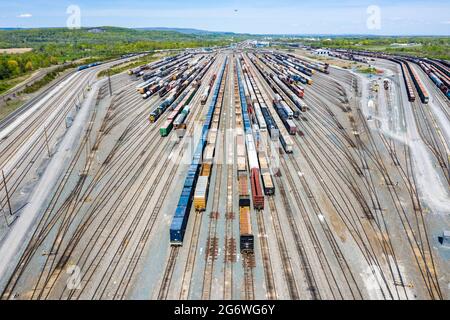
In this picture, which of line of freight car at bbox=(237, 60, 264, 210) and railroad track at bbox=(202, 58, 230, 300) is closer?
railroad track at bbox=(202, 58, 230, 300)

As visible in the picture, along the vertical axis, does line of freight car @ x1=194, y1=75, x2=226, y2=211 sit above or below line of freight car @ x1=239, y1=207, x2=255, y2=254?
above

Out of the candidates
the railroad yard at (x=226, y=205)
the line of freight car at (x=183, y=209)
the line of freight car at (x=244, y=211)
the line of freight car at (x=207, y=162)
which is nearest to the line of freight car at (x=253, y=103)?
the railroad yard at (x=226, y=205)

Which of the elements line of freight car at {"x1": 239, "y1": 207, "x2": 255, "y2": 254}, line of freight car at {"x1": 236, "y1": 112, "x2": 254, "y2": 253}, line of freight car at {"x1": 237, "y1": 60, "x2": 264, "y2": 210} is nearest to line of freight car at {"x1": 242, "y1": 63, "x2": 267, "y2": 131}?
line of freight car at {"x1": 237, "y1": 60, "x2": 264, "y2": 210}

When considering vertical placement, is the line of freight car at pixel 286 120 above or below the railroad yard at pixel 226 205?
above

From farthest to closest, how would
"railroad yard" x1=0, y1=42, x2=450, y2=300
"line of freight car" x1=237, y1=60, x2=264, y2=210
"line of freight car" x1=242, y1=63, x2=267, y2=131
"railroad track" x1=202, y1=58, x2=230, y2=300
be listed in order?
"line of freight car" x1=242, y1=63, x2=267, y2=131 < "line of freight car" x1=237, y1=60, x2=264, y2=210 < "railroad yard" x1=0, y1=42, x2=450, y2=300 < "railroad track" x1=202, y1=58, x2=230, y2=300

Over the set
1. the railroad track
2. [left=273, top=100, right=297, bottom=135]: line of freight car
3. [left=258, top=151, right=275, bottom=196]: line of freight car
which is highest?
[left=273, top=100, right=297, bottom=135]: line of freight car

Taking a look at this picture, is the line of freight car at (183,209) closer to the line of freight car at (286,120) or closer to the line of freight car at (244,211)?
the line of freight car at (244,211)

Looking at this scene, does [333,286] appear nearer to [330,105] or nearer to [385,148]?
[385,148]

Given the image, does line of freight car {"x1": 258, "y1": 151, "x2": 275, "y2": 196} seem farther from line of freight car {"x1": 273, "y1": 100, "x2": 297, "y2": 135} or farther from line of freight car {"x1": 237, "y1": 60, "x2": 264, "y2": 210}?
line of freight car {"x1": 273, "y1": 100, "x2": 297, "y2": 135}

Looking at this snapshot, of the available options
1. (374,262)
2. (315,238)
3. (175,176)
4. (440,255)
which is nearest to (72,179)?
(175,176)
